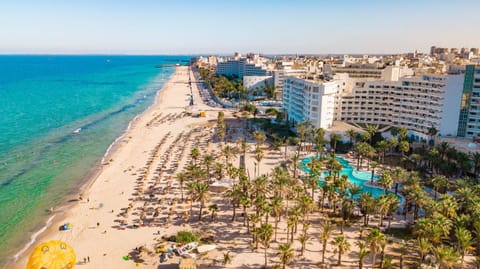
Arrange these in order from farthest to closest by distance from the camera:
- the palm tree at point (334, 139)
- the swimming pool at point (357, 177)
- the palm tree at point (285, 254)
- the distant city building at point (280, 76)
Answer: the distant city building at point (280, 76) < the palm tree at point (334, 139) < the swimming pool at point (357, 177) < the palm tree at point (285, 254)

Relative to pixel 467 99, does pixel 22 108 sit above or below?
below

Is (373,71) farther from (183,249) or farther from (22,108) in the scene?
(22,108)

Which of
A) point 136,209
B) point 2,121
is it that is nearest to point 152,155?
point 136,209

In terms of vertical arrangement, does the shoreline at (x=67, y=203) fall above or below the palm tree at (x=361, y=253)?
below

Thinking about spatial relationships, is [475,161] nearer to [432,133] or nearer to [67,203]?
[432,133]

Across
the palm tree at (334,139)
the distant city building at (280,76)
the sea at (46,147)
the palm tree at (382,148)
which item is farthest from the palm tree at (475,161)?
the distant city building at (280,76)

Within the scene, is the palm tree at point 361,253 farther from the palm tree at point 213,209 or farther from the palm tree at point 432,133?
the palm tree at point 432,133

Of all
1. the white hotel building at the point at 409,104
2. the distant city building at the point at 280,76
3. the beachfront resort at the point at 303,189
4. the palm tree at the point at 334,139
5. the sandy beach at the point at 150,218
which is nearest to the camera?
the beachfront resort at the point at 303,189

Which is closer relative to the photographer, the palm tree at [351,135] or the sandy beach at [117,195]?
the sandy beach at [117,195]

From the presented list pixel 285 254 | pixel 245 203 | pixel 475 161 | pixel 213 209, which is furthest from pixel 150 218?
pixel 475 161
